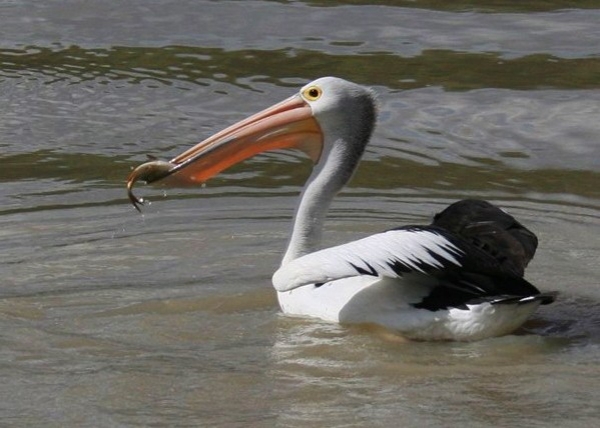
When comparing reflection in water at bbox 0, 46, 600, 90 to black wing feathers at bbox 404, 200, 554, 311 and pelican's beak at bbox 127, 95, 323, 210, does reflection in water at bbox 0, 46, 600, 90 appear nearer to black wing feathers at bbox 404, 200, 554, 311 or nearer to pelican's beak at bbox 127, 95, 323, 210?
pelican's beak at bbox 127, 95, 323, 210

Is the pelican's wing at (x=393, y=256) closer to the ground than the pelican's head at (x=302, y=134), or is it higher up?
closer to the ground

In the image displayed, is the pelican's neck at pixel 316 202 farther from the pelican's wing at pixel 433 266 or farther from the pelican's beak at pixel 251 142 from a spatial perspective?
the pelican's wing at pixel 433 266

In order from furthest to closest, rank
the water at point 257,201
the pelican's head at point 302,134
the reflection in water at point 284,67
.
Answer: the reflection in water at point 284,67 → the pelican's head at point 302,134 → the water at point 257,201

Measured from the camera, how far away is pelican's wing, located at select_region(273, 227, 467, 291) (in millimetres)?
4461

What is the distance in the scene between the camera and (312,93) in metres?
5.12

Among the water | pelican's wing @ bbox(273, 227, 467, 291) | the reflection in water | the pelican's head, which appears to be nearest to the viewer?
the water

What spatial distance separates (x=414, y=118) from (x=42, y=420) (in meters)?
3.91

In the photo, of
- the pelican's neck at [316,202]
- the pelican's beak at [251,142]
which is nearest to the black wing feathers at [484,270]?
the pelican's neck at [316,202]

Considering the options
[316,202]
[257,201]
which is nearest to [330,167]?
[316,202]

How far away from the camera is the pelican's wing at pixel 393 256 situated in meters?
4.46

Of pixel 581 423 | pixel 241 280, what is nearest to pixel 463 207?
pixel 241 280

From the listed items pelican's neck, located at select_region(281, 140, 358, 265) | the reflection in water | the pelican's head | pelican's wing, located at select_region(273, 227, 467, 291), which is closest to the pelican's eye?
the pelican's head

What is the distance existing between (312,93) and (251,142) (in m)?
0.27

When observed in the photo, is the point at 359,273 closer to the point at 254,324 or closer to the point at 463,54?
the point at 254,324
